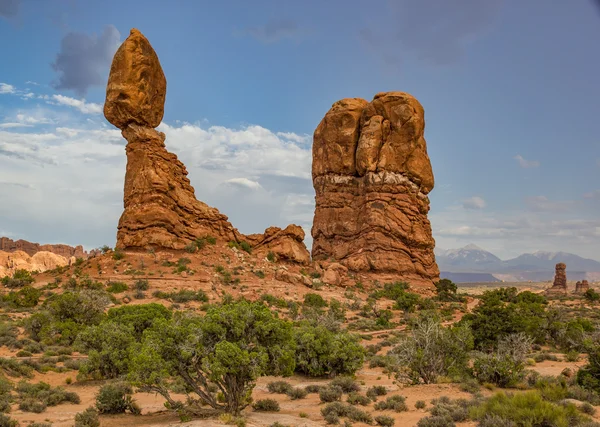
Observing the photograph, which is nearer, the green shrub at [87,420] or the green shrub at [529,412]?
the green shrub at [529,412]

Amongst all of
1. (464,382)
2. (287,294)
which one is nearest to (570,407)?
(464,382)

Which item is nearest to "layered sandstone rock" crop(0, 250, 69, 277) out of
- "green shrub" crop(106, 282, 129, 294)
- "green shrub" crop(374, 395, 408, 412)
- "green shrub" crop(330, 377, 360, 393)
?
"green shrub" crop(106, 282, 129, 294)

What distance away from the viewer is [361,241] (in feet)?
179

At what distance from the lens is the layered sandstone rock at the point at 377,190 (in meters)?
53.6

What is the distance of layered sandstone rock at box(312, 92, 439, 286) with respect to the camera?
53562mm

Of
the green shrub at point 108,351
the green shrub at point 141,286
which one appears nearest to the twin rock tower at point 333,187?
the green shrub at point 141,286

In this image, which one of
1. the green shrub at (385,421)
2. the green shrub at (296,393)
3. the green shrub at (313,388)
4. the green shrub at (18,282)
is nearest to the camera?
the green shrub at (385,421)

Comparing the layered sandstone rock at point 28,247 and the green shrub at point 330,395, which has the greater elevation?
the layered sandstone rock at point 28,247

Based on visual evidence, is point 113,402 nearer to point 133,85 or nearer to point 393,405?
point 393,405

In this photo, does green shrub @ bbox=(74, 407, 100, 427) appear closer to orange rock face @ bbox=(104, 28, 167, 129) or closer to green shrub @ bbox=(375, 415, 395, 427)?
green shrub @ bbox=(375, 415, 395, 427)

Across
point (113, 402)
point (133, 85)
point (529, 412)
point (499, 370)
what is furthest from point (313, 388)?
point (133, 85)

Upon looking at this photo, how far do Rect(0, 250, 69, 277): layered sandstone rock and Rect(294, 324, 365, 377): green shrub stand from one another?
57838mm

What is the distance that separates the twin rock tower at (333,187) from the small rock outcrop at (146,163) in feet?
0.28

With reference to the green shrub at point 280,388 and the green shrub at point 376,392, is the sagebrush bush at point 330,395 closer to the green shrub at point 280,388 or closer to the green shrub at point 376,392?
the green shrub at point 376,392
